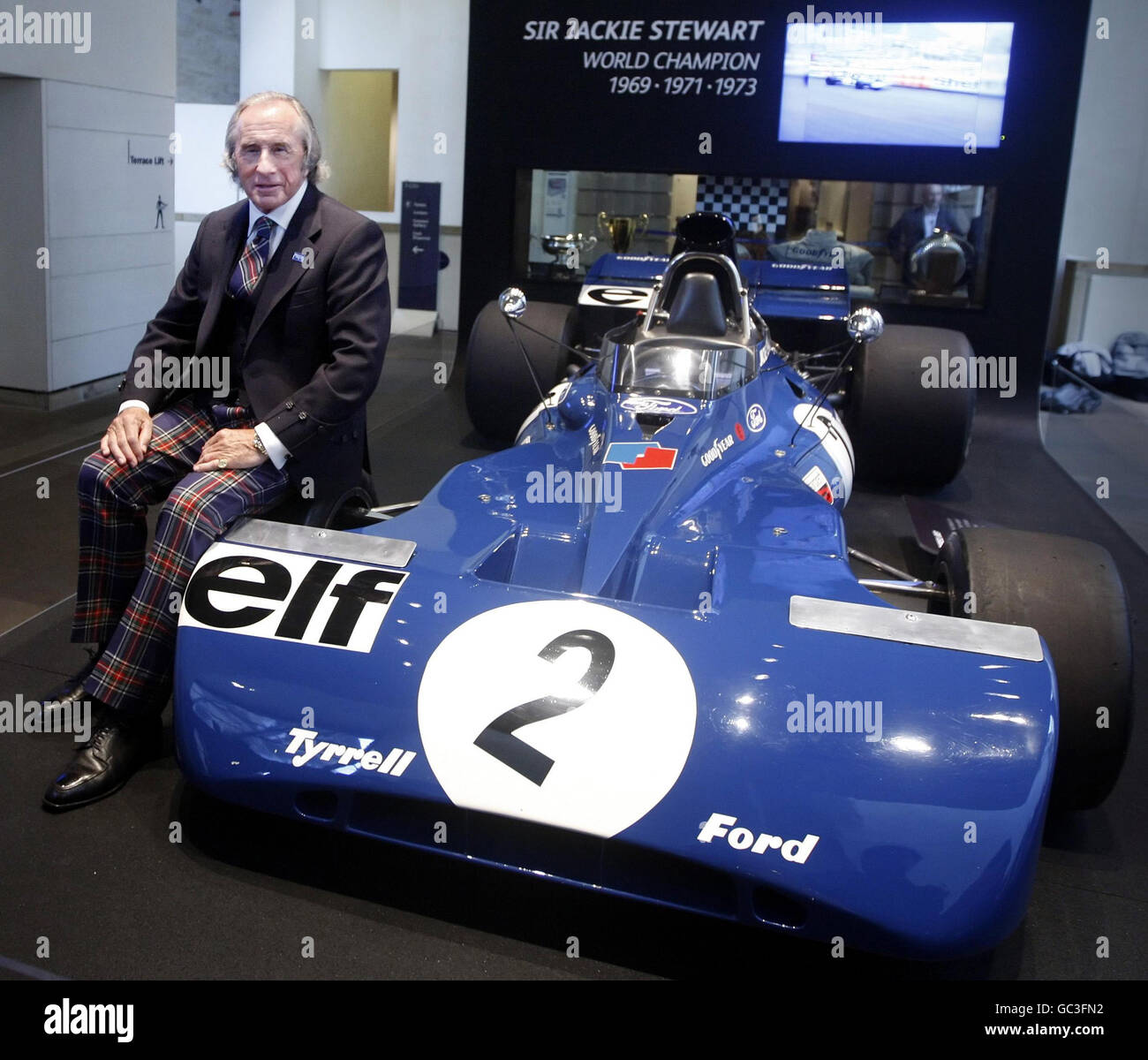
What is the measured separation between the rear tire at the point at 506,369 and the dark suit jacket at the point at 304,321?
259 cm

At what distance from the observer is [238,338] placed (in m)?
2.90

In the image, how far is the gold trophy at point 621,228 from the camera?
27.5 feet

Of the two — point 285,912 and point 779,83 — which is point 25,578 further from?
point 779,83

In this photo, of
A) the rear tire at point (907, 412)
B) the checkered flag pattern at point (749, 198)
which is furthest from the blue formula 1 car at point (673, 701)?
the checkered flag pattern at point (749, 198)

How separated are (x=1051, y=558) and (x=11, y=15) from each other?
5442 millimetres

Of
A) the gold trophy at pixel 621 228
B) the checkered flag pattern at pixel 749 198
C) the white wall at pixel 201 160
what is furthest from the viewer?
the white wall at pixel 201 160

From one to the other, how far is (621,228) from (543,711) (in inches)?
270

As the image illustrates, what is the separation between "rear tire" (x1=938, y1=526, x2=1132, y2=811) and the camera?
2455 millimetres

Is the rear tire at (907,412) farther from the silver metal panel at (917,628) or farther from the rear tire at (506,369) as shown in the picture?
the silver metal panel at (917,628)
